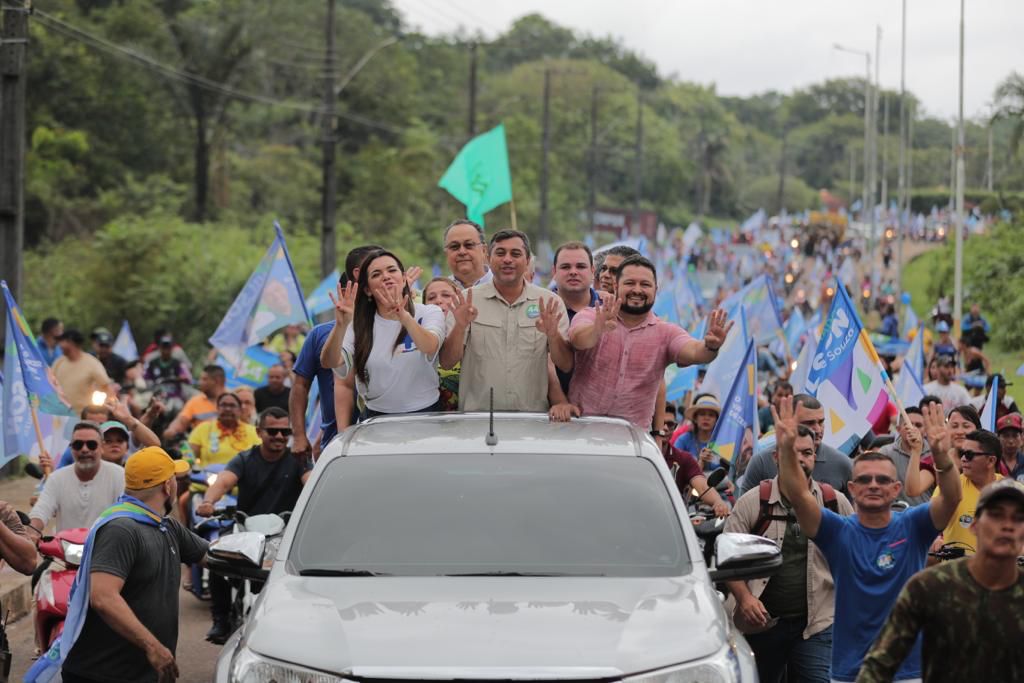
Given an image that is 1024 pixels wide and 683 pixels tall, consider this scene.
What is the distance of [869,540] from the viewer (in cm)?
695

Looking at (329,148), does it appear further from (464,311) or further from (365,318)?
(464,311)

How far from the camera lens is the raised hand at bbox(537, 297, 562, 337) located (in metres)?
8.09

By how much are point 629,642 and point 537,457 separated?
1321 millimetres

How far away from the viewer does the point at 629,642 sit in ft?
18.7

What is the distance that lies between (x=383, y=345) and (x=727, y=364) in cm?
746

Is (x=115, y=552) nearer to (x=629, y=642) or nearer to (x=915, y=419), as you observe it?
(x=629, y=642)

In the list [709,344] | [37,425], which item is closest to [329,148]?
[37,425]

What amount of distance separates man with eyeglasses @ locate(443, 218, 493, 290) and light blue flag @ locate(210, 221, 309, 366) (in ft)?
23.3

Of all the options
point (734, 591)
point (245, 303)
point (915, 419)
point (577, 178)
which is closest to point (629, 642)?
point (734, 591)

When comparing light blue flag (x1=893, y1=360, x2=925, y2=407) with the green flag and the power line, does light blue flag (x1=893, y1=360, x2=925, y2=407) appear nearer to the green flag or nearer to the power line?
the green flag

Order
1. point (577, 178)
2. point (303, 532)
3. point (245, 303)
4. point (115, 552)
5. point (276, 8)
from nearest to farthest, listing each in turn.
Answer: point (303, 532), point (115, 552), point (245, 303), point (276, 8), point (577, 178)

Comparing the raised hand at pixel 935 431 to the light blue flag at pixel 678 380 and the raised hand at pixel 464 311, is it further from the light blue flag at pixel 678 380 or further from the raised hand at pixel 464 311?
the light blue flag at pixel 678 380

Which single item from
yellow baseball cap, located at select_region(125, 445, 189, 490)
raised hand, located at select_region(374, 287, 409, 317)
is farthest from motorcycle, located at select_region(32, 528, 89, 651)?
raised hand, located at select_region(374, 287, 409, 317)

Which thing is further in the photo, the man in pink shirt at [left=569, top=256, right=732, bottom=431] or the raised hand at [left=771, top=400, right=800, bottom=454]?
the man in pink shirt at [left=569, top=256, right=732, bottom=431]
